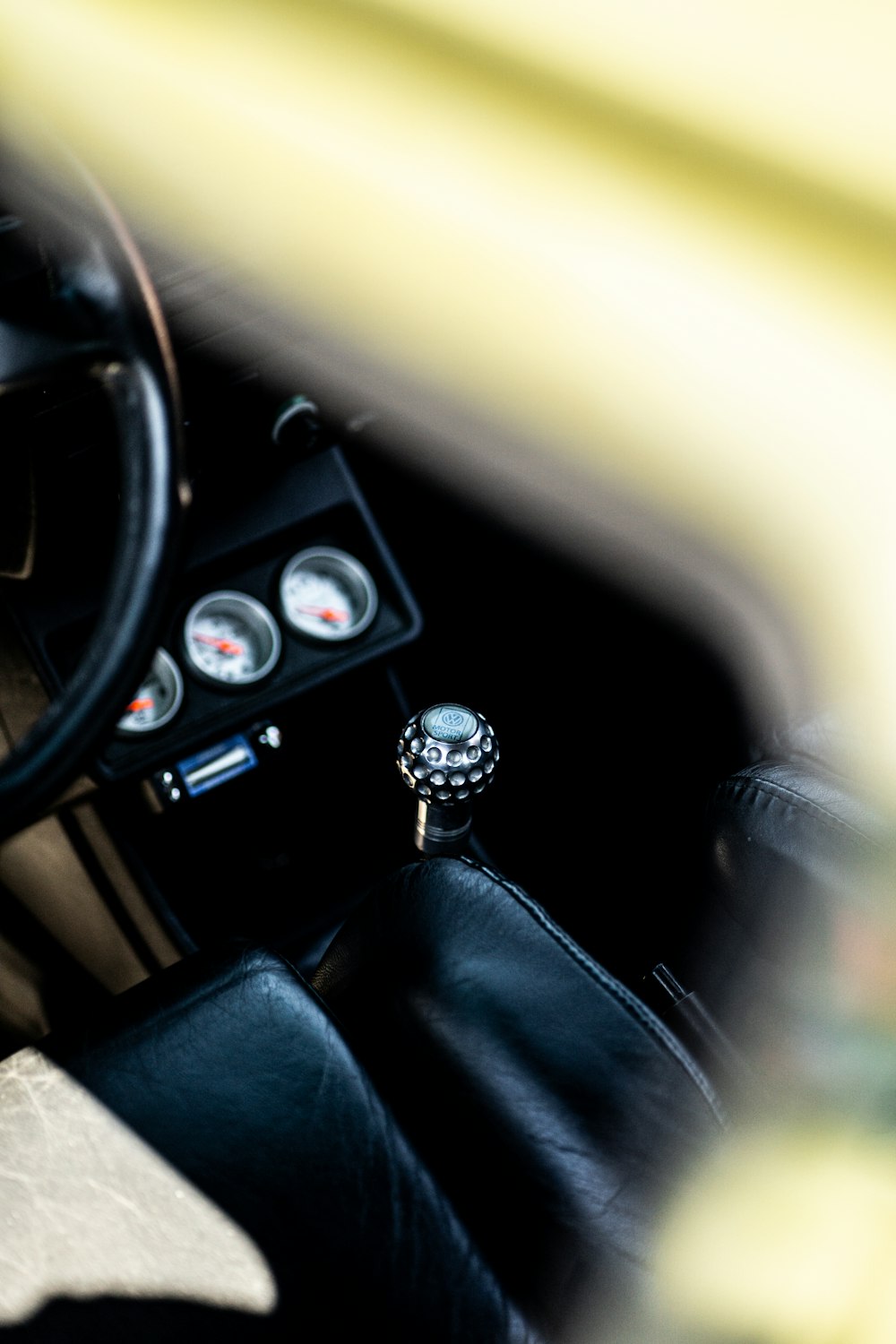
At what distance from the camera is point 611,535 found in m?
1.60

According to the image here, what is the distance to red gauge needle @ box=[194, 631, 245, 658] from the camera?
1574mm

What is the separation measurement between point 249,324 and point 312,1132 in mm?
839

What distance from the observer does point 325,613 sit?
1.63 m

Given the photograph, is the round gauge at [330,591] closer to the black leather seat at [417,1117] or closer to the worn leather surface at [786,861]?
the black leather seat at [417,1117]

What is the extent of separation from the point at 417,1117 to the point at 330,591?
0.82 metres

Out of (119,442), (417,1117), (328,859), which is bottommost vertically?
(417,1117)

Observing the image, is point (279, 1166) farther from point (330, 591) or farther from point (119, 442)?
point (330, 591)

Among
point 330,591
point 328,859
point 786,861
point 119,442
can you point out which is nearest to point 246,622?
point 330,591

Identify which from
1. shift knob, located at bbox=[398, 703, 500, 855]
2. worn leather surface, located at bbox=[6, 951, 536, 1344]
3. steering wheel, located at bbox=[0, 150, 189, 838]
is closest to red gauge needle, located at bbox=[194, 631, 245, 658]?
shift knob, located at bbox=[398, 703, 500, 855]

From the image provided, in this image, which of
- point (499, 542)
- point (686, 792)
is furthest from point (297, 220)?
point (686, 792)

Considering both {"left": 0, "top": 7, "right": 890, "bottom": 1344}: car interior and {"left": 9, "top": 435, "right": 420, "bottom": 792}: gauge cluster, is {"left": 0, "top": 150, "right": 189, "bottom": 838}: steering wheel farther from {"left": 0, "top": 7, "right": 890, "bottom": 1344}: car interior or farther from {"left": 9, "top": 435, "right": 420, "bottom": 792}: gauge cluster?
{"left": 9, "top": 435, "right": 420, "bottom": 792}: gauge cluster

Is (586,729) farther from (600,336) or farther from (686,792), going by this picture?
(600,336)

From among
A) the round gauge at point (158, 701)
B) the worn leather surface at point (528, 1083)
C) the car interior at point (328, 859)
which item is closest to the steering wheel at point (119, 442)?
the car interior at point (328, 859)

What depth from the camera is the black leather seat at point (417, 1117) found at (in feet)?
2.94
